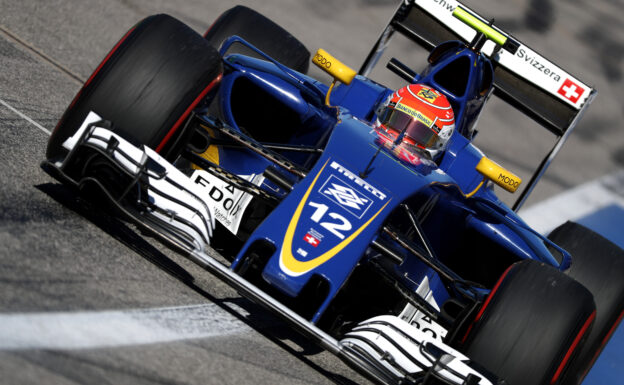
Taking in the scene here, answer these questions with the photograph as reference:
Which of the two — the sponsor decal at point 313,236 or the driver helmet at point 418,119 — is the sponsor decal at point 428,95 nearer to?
the driver helmet at point 418,119

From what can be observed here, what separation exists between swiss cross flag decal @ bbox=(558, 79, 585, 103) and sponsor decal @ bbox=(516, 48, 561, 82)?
8 centimetres

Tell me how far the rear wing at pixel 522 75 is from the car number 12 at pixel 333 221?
3302 millimetres

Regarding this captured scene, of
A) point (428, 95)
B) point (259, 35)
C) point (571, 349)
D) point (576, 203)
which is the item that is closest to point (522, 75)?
point (428, 95)

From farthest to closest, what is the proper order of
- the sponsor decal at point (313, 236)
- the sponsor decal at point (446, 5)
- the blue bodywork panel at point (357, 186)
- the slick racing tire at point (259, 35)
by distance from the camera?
the sponsor decal at point (446, 5) → the slick racing tire at point (259, 35) → the blue bodywork panel at point (357, 186) → the sponsor decal at point (313, 236)

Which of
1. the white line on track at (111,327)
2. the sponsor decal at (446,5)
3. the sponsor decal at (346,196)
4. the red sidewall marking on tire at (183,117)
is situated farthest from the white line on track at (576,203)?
the white line on track at (111,327)

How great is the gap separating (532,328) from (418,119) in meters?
1.69

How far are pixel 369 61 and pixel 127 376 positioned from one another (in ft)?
16.6

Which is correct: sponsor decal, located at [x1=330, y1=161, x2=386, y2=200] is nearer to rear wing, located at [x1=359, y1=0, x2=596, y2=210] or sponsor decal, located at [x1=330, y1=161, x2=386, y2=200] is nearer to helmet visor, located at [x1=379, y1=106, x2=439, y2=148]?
helmet visor, located at [x1=379, y1=106, x2=439, y2=148]

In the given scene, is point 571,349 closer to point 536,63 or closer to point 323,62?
point 323,62

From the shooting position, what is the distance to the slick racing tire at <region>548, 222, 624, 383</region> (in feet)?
20.9

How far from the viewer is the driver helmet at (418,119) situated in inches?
223

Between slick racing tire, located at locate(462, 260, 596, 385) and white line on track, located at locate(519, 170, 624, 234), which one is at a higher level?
white line on track, located at locate(519, 170, 624, 234)

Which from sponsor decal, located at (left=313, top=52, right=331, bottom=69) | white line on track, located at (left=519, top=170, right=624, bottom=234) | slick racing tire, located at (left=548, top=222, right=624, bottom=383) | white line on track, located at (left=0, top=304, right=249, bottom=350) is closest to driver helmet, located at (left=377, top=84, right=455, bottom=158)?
sponsor decal, located at (left=313, top=52, right=331, bottom=69)

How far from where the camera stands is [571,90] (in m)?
7.56
